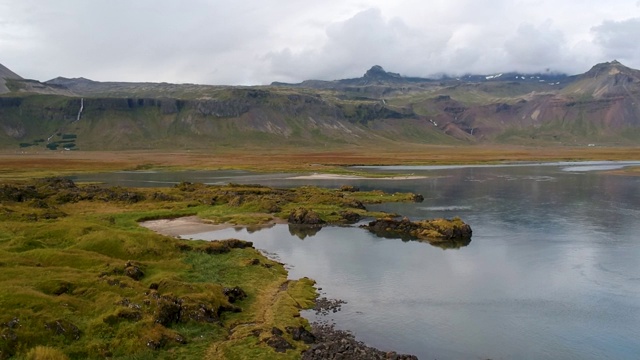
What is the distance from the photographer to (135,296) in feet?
102

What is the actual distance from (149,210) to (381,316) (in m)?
53.3

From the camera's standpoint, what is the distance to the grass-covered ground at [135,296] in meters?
25.2

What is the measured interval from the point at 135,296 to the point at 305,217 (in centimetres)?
4025

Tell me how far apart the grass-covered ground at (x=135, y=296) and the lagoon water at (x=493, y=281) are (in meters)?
4.93

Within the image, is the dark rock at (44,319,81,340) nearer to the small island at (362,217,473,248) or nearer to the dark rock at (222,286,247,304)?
the dark rock at (222,286,247,304)

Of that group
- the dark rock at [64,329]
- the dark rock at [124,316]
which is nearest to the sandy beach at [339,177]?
the dark rock at [124,316]

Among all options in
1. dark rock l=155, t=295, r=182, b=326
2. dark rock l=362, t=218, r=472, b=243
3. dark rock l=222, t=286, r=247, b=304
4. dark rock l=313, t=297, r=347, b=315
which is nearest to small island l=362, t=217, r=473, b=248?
dark rock l=362, t=218, r=472, b=243

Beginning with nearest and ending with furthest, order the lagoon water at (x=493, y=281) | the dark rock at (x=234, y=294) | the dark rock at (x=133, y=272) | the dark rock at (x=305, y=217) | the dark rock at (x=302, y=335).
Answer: the dark rock at (x=302, y=335)
the lagoon water at (x=493, y=281)
the dark rock at (x=234, y=294)
the dark rock at (x=133, y=272)
the dark rock at (x=305, y=217)

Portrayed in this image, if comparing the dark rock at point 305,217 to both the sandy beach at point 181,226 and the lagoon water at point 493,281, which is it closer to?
the lagoon water at point 493,281

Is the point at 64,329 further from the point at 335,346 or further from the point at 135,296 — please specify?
the point at 335,346

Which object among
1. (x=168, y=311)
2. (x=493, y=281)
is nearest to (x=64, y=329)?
(x=168, y=311)

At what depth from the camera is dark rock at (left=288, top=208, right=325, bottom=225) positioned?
6944 cm

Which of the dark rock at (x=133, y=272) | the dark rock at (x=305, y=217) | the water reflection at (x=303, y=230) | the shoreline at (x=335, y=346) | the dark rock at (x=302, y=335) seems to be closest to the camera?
the shoreline at (x=335, y=346)

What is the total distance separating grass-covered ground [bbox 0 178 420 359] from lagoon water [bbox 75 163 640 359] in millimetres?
4925
